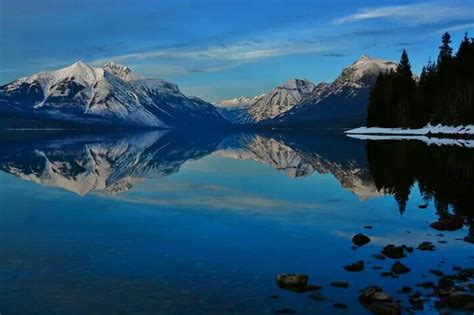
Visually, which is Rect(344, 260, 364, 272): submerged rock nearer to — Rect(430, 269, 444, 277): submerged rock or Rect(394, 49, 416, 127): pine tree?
Rect(430, 269, 444, 277): submerged rock

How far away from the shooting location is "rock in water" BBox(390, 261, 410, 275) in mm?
18906

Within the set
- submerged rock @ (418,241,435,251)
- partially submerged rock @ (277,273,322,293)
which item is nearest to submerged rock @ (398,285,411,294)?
partially submerged rock @ (277,273,322,293)

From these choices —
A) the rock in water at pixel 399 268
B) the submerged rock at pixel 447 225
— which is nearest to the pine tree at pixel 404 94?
the submerged rock at pixel 447 225

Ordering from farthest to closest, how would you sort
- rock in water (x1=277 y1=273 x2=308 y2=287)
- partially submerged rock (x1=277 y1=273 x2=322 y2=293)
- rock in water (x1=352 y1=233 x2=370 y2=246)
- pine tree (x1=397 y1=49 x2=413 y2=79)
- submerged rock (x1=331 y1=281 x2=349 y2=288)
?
pine tree (x1=397 y1=49 x2=413 y2=79)
rock in water (x1=352 y1=233 x2=370 y2=246)
rock in water (x1=277 y1=273 x2=308 y2=287)
submerged rock (x1=331 y1=281 x2=349 y2=288)
partially submerged rock (x1=277 y1=273 x2=322 y2=293)

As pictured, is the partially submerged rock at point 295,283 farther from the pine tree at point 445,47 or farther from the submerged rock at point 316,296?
the pine tree at point 445,47

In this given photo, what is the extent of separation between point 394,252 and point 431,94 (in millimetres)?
108552

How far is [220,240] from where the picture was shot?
80.8 feet

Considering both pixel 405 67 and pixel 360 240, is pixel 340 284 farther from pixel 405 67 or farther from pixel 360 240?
pixel 405 67

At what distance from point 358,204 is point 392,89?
113 metres

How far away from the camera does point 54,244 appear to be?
23609 millimetres

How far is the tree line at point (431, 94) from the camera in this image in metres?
106

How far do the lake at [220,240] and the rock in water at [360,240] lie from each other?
41 centimetres

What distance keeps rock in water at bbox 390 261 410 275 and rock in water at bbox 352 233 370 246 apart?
4.24m

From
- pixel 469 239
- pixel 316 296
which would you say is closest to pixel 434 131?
pixel 469 239
